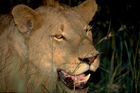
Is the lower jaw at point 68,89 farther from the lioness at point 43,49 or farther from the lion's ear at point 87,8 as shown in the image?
the lion's ear at point 87,8

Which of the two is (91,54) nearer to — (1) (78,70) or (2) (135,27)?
(1) (78,70)

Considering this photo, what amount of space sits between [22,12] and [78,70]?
30.0 inches

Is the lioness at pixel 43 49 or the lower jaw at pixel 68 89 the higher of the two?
the lioness at pixel 43 49

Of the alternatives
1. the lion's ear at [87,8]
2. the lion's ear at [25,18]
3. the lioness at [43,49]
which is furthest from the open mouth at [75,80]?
the lion's ear at [87,8]

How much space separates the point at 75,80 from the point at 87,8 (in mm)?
916

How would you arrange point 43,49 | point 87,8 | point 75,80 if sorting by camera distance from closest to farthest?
1. point 75,80
2. point 43,49
3. point 87,8

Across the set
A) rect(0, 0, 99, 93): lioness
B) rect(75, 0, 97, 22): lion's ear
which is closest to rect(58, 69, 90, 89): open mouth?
rect(0, 0, 99, 93): lioness

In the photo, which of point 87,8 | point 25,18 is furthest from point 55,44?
point 87,8

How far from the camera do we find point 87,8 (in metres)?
3.56

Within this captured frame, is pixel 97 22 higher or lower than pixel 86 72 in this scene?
higher

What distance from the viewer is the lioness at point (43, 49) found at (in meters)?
3.05

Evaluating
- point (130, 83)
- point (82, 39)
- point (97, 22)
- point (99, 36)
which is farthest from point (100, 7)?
point (82, 39)

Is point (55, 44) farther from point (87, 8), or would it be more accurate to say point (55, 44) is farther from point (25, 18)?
point (87, 8)

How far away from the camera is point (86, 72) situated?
3025mm
